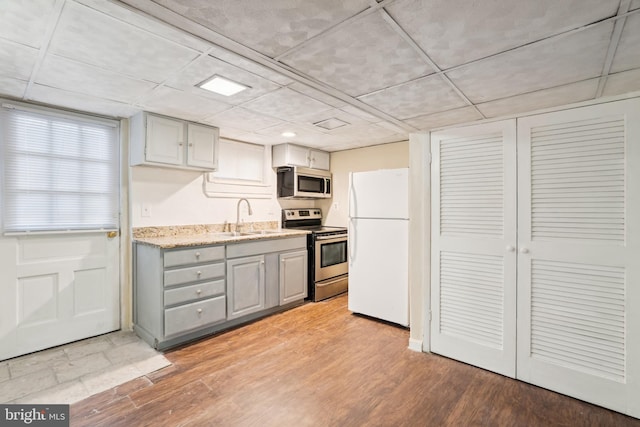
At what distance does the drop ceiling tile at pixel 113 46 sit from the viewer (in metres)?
1.41

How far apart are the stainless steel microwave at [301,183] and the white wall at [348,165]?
0.20 m

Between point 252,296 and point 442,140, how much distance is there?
7.72 ft

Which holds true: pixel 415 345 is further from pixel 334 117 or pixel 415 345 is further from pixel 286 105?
pixel 286 105

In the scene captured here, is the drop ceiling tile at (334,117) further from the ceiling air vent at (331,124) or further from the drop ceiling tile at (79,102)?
the drop ceiling tile at (79,102)

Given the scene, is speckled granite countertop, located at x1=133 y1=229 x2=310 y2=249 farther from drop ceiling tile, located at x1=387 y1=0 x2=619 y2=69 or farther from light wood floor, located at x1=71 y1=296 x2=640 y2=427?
drop ceiling tile, located at x1=387 y1=0 x2=619 y2=69

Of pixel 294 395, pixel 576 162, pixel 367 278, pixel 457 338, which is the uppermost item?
pixel 576 162

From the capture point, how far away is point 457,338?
2.56 meters

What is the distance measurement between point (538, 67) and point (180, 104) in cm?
248

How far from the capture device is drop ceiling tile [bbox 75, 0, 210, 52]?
1.29m

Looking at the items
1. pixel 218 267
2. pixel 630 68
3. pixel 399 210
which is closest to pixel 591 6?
pixel 630 68

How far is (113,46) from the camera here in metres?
1.63

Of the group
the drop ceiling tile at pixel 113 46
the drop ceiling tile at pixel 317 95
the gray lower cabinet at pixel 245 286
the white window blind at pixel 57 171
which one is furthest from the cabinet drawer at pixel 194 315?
the drop ceiling tile at pixel 317 95

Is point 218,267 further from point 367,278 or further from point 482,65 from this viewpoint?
point 482,65

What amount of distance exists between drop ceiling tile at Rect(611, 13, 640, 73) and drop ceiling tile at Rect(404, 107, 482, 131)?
843mm
